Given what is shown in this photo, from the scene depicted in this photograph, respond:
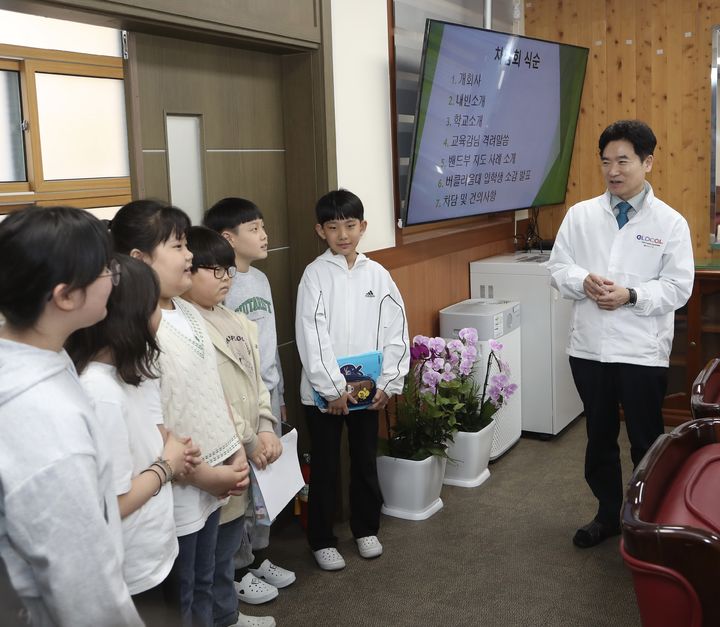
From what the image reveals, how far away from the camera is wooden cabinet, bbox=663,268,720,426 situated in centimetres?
453

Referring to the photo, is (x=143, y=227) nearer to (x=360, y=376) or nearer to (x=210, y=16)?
(x=210, y=16)

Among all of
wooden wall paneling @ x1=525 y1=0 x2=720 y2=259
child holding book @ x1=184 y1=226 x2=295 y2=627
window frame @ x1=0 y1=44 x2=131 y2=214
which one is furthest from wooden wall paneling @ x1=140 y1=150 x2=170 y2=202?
wooden wall paneling @ x1=525 y1=0 x2=720 y2=259

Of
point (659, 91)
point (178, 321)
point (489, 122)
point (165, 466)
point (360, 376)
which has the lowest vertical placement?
point (360, 376)

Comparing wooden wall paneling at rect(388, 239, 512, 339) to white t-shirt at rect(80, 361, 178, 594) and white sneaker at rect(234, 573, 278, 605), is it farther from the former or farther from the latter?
white t-shirt at rect(80, 361, 178, 594)

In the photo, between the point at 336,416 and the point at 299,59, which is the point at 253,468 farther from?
the point at 299,59

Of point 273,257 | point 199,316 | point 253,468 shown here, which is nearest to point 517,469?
point 273,257

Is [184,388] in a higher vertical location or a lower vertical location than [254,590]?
higher

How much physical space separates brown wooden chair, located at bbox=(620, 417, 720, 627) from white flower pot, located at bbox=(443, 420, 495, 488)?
207 cm

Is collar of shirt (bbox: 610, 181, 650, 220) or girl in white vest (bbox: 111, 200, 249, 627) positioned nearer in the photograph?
girl in white vest (bbox: 111, 200, 249, 627)

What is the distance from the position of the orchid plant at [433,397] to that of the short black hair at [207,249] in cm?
144

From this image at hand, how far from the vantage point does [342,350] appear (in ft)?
10.1

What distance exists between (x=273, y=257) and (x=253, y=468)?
Answer: 110 cm

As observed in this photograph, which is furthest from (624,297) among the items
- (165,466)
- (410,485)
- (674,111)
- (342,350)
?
(674,111)

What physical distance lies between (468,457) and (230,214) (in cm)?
172
